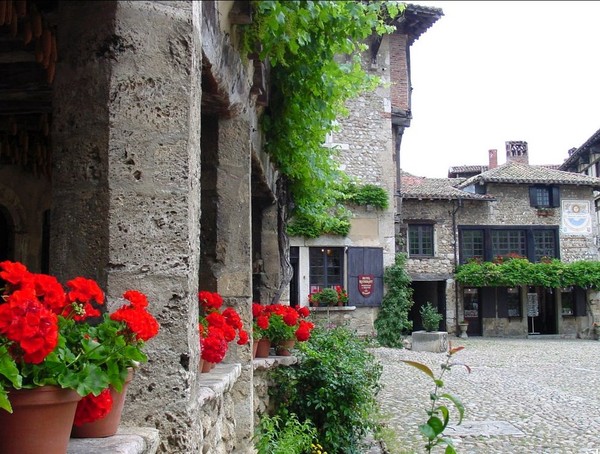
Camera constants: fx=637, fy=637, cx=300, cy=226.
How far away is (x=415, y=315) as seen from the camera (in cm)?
2514

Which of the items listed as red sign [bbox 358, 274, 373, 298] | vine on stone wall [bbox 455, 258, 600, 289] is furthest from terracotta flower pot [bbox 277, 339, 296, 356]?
vine on stone wall [bbox 455, 258, 600, 289]

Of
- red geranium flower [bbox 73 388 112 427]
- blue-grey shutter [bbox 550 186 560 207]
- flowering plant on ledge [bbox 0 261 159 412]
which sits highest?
blue-grey shutter [bbox 550 186 560 207]

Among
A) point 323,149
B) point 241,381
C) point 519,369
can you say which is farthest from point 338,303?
point 241,381

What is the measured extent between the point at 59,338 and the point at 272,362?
340 cm

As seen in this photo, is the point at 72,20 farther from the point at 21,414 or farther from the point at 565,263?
the point at 565,263

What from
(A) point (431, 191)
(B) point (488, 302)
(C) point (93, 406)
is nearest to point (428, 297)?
(B) point (488, 302)

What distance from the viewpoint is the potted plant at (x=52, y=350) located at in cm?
145

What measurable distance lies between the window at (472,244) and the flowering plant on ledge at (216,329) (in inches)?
823

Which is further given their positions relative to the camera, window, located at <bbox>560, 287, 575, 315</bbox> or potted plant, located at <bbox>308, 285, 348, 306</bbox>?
window, located at <bbox>560, 287, 575, 315</bbox>

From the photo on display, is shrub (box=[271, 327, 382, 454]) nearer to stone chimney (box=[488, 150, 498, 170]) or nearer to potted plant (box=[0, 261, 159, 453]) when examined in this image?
potted plant (box=[0, 261, 159, 453])

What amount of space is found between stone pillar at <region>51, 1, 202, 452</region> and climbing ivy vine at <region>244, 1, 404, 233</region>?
751 mm

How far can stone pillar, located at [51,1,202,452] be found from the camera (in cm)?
222

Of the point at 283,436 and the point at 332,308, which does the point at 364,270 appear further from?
the point at 283,436

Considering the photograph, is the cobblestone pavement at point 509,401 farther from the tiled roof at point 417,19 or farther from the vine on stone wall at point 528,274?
the tiled roof at point 417,19
